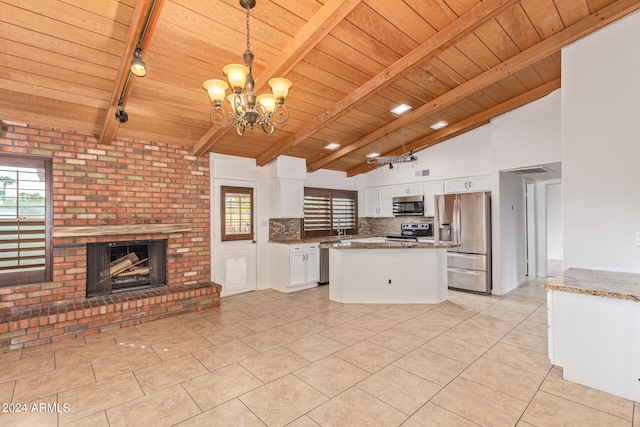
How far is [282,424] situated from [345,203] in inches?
218

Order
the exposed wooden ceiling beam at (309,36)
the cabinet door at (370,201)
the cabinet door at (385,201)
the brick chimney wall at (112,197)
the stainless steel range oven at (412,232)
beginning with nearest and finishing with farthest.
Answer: the exposed wooden ceiling beam at (309,36), the brick chimney wall at (112,197), the stainless steel range oven at (412,232), the cabinet door at (385,201), the cabinet door at (370,201)

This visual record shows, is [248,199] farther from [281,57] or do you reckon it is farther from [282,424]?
[282,424]

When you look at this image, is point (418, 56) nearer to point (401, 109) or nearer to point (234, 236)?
point (401, 109)

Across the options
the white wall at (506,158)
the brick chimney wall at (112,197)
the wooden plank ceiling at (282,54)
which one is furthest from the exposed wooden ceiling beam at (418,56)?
the white wall at (506,158)

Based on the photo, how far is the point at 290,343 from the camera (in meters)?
3.17

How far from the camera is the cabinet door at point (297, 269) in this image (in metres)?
5.38

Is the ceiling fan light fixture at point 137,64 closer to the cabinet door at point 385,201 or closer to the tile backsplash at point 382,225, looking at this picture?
the cabinet door at point 385,201

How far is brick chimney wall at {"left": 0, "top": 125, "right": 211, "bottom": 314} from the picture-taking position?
11.6 feet

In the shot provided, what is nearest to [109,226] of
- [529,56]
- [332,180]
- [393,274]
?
[393,274]

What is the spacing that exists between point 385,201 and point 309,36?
4.85m

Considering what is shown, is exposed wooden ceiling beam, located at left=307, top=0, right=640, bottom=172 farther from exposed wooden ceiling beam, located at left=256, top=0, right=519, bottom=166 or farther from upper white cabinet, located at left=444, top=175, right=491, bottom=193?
upper white cabinet, located at left=444, top=175, right=491, bottom=193

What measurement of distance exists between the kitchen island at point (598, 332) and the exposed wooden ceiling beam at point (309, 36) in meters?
2.73

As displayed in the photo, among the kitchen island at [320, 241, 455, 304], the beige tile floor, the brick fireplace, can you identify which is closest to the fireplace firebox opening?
the brick fireplace

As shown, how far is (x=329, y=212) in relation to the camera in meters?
6.83
